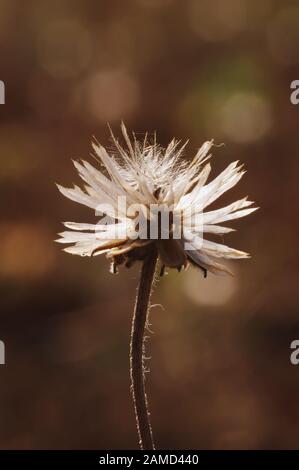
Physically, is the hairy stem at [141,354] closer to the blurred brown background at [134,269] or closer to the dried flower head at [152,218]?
the dried flower head at [152,218]

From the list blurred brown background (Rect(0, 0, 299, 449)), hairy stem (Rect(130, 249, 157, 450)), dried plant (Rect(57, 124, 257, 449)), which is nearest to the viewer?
hairy stem (Rect(130, 249, 157, 450))

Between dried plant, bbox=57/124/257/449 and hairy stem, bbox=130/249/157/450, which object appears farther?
dried plant, bbox=57/124/257/449

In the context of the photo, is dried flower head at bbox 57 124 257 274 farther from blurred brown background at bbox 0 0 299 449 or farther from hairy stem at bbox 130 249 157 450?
blurred brown background at bbox 0 0 299 449

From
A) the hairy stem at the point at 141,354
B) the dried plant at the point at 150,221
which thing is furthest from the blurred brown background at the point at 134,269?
the hairy stem at the point at 141,354

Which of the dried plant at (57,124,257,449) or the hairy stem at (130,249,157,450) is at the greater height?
the dried plant at (57,124,257,449)

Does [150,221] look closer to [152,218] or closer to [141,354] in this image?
[152,218]

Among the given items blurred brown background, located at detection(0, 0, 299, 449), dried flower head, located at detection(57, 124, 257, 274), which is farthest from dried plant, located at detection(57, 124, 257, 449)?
blurred brown background, located at detection(0, 0, 299, 449)

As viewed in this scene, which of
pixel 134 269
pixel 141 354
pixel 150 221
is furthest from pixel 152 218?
pixel 134 269
